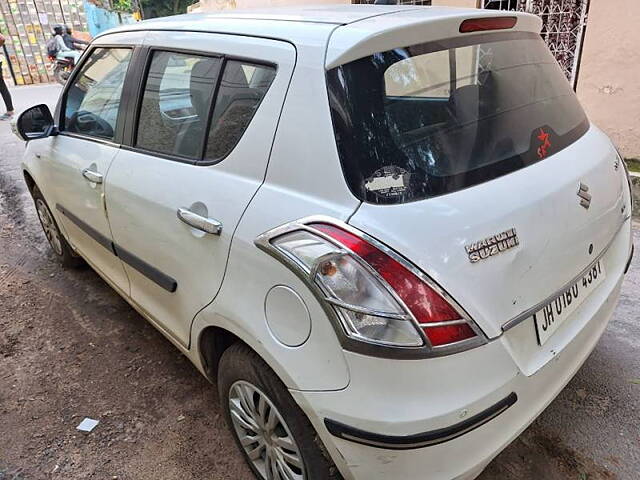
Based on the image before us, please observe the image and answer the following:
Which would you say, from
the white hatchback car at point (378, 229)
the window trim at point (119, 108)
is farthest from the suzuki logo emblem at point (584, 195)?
the window trim at point (119, 108)

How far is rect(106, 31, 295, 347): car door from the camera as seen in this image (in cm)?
176

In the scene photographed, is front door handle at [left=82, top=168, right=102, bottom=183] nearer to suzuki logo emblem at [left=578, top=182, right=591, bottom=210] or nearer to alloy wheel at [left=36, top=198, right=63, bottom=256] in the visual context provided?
alloy wheel at [left=36, top=198, right=63, bottom=256]

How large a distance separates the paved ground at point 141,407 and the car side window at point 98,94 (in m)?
1.22

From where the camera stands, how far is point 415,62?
1670 mm

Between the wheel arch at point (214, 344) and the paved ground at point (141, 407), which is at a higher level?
the wheel arch at point (214, 344)

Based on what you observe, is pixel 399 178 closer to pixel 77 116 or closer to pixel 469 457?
pixel 469 457

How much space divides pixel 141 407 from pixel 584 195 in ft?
7.16

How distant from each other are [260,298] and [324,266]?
32 cm

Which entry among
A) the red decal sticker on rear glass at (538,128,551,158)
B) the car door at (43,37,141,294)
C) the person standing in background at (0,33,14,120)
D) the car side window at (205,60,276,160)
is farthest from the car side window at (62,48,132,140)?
the person standing in background at (0,33,14,120)

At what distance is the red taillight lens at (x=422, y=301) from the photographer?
1341mm

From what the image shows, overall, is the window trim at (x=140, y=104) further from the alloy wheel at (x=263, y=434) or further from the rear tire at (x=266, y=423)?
the alloy wheel at (x=263, y=434)

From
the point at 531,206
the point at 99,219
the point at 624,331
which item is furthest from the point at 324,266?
the point at 624,331

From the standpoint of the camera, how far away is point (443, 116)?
5.43 feet

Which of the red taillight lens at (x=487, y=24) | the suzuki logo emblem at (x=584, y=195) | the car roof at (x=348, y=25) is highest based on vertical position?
the car roof at (x=348, y=25)
